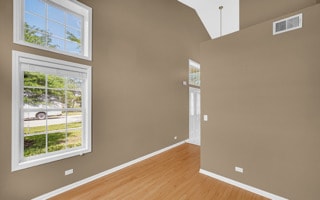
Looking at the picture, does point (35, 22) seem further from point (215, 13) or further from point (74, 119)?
point (215, 13)

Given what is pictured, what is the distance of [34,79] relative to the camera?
2.27 meters

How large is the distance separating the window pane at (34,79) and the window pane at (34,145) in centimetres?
82

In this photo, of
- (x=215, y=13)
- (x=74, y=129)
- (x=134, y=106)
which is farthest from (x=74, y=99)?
(x=215, y=13)

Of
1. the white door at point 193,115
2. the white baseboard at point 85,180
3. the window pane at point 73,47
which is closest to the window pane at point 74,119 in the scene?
the white baseboard at point 85,180

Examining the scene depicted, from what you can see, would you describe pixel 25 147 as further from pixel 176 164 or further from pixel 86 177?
pixel 176 164

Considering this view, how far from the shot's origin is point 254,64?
2.54 m

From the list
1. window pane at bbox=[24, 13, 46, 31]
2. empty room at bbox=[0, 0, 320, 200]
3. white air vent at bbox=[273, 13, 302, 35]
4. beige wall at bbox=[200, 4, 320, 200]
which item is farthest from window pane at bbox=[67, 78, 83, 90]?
white air vent at bbox=[273, 13, 302, 35]

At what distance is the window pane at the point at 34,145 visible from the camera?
87.0 inches

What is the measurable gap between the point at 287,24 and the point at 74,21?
11.8 feet

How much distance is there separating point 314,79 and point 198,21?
5.52 meters

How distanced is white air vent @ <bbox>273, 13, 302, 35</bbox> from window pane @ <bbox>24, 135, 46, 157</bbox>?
13.5 ft

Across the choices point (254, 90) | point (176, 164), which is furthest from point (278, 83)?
point (176, 164)

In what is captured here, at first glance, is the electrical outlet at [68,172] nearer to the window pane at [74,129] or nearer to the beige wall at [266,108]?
the window pane at [74,129]

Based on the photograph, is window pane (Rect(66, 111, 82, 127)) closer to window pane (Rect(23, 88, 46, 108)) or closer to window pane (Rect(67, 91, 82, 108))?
window pane (Rect(67, 91, 82, 108))
